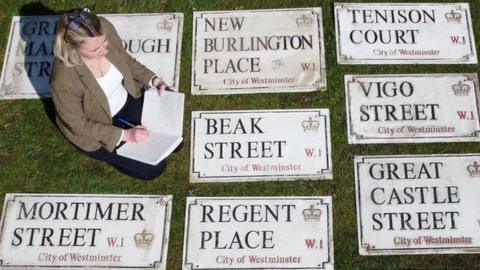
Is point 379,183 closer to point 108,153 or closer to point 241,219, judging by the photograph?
point 241,219

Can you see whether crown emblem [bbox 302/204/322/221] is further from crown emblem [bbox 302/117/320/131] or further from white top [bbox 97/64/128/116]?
white top [bbox 97/64/128/116]

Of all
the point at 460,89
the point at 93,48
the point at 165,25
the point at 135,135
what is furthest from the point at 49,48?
the point at 460,89

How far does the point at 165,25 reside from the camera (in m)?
8.13

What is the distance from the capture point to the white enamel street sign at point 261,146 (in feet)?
A: 23.7

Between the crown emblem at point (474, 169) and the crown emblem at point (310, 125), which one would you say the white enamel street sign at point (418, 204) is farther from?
the crown emblem at point (310, 125)

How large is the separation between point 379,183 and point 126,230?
317 cm

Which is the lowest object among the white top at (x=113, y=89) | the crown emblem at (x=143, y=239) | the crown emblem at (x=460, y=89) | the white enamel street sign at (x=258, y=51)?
the crown emblem at (x=143, y=239)

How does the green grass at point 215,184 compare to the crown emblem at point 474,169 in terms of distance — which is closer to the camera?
the green grass at point 215,184

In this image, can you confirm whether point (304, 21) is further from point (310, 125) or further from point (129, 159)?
point (129, 159)

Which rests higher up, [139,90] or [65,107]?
[139,90]

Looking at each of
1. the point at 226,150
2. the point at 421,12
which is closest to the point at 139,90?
the point at 226,150

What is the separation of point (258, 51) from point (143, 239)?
2939mm

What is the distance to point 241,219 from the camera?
23.0ft

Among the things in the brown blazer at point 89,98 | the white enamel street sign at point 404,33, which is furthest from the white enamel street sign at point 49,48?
the white enamel street sign at point 404,33
